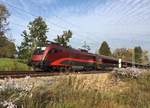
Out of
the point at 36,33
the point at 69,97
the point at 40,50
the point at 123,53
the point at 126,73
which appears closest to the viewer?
the point at 69,97

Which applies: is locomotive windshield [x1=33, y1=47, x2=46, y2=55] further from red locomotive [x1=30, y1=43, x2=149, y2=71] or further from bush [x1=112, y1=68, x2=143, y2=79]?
bush [x1=112, y1=68, x2=143, y2=79]

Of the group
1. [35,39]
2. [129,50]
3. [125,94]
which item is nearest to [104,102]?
[125,94]

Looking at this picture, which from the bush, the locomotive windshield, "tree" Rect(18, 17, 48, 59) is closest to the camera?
the bush

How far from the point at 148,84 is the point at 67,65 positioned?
A: 22.9 m

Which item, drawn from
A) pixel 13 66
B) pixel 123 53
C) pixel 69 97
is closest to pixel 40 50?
pixel 13 66

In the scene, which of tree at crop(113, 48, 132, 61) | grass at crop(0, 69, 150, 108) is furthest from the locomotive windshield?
tree at crop(113, 48, 132, 61)

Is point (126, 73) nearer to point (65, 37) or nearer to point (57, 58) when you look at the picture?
point (57, 58)

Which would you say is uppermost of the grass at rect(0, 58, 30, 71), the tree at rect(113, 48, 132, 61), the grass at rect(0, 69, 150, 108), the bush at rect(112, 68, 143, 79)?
the tree at rect(113, 48, 132, 61)

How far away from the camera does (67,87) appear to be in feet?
30.4

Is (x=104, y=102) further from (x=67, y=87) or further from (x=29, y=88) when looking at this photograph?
(x=29, y=88)

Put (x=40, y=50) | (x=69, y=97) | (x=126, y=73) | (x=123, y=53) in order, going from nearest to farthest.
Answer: (x=69, y=97) → (x=126, y=73) → (x=40, y=50) → (x=123, y=53)

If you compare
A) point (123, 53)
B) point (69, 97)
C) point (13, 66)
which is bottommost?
point (69, 97)

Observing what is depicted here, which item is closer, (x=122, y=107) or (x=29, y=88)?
(x=29, y=88)

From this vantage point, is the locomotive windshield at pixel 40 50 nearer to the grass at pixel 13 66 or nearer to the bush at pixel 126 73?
the grass at pixel 13 66
